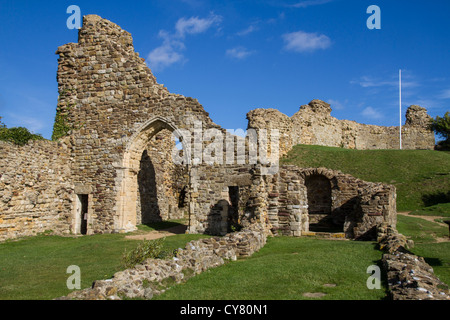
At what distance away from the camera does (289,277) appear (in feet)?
23.8

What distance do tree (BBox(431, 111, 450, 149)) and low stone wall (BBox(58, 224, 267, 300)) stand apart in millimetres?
33310

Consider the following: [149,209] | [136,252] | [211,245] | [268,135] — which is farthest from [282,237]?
[268,135]

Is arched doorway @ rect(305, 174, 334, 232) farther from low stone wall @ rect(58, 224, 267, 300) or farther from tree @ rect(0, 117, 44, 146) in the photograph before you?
tree @ rect(0, 117, 44, 146)

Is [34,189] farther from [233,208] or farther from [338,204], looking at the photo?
[338,204]

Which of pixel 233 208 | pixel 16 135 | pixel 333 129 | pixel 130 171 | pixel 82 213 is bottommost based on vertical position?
pixel 82 213

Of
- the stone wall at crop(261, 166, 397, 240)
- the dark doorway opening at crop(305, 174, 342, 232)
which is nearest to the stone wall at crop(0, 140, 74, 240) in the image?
the stone wall at crop(261, 166, 397, 240)

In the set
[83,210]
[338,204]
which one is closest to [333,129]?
[338,204]

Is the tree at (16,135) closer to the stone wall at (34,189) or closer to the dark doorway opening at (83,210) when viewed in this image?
the stone wall at (34,189)

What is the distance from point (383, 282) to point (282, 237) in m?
7.18

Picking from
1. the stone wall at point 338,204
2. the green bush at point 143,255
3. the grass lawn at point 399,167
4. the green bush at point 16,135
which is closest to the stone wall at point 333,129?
the grass lawn at point 399,167

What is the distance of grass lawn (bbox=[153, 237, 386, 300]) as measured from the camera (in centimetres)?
611

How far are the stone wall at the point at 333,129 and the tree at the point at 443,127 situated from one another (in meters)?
2.70

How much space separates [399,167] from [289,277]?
72.1 feet
